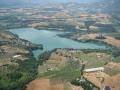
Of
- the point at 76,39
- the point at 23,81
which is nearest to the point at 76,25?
the point at 76,39

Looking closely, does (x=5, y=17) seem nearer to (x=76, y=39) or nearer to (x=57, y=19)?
(x=57, y=19)

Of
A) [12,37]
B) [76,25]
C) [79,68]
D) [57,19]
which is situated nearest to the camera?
[79,68]

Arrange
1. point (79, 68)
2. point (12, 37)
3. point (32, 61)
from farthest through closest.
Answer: point (12, 37) → point (32, 61) → point (79, 68)

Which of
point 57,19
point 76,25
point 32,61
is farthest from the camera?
point 57,19

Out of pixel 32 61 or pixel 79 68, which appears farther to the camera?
pixel 32 61

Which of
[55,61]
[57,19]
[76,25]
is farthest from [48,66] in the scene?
[57,19]

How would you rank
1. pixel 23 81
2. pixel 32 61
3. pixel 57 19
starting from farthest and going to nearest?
1. pixel 57 19
2. pixel 32 61
3. pixel 23 81

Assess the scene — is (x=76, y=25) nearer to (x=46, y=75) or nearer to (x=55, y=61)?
(x=55, y=61)
